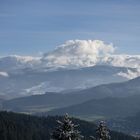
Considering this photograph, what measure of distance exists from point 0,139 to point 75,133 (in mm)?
162953

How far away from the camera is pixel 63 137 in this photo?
38.8 m

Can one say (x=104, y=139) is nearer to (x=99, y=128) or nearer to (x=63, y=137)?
(x=99, y=128)

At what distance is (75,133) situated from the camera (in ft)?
132

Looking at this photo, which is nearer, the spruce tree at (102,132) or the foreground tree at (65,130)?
the foreground tree at (65,130)

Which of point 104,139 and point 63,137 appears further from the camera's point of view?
point 104,139

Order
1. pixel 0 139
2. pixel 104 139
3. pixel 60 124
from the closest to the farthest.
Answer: pixel 60 124, pixel 104 139, pixel 0 139

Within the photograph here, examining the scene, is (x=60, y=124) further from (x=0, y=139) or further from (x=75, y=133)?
(x=0, y=139)

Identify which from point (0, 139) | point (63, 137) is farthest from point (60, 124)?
point (0, 139)

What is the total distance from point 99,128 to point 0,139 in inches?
6128

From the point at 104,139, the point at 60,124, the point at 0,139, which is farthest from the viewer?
the point at 0,139

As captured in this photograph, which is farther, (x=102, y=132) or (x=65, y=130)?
(x=102, y=132)

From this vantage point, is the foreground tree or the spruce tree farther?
the spruce tree

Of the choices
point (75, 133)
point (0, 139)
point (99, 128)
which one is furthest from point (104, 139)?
point (0, 139)

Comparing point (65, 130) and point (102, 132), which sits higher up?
point (102, 132)
